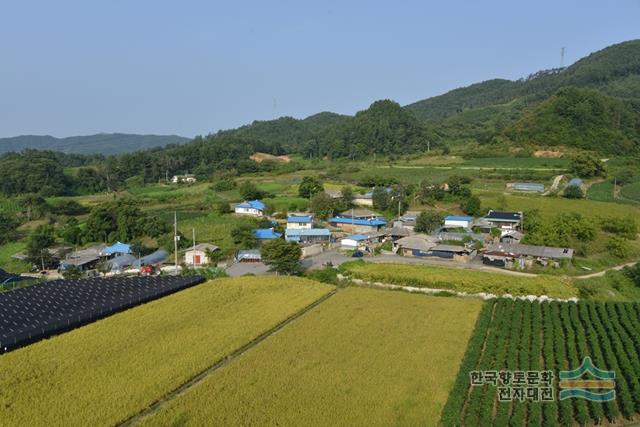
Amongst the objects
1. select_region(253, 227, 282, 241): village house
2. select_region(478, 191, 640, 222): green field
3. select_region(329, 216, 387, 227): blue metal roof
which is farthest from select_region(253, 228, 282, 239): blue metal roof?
select_region(478, 191, 640, 222): green field

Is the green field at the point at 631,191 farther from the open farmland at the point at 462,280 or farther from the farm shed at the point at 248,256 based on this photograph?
the farm shed at the point at 248,256

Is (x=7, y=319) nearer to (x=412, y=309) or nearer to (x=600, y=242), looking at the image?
(x=412, y=309)

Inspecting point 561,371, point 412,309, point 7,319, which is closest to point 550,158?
point 412,309

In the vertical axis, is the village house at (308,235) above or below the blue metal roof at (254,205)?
below

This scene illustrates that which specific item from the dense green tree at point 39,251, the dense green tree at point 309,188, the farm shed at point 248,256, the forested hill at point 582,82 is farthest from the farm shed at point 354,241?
the forested hill at point 582,82

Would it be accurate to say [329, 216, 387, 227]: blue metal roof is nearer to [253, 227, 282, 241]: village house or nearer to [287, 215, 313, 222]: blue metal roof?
[287, 215, 313, 222]: blue metal roof
